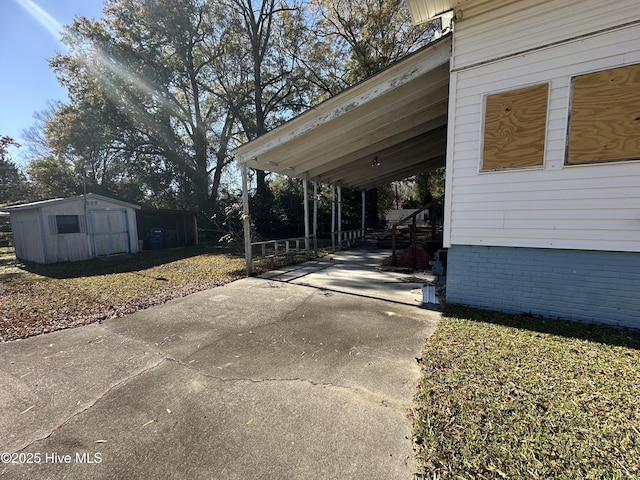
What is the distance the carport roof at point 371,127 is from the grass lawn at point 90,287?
3.73 m

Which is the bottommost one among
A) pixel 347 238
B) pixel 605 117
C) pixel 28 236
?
pixel 347 238

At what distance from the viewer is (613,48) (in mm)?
3562

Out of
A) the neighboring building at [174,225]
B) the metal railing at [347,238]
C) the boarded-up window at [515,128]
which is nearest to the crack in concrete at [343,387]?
the boarded-up window at [515,128]

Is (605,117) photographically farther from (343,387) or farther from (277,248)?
(277,248)

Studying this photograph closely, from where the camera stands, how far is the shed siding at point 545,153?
3.61m

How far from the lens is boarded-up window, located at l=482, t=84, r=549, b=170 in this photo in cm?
404

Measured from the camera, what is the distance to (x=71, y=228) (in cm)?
1062

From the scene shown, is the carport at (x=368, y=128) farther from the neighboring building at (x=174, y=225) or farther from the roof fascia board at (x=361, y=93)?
the neighboring building at (x=174, y=225)

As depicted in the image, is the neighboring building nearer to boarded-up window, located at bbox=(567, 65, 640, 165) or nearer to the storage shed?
the storage shed

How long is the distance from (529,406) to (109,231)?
14.6 meters

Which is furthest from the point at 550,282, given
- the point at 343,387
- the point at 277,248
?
the point at 277,248

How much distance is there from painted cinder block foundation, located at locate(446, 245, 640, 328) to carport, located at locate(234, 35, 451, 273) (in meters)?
3.30

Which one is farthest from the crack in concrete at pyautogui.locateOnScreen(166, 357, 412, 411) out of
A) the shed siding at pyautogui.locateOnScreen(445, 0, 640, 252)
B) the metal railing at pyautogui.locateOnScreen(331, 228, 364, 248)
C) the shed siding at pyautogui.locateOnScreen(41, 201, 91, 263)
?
the shed siding at pyautogui.locateOnScreen(41, 201, 91, 263)

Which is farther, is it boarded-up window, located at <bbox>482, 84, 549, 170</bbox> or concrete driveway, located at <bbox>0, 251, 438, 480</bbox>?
boarded-up window, located at <bbox>482, 84, 549, 170</bbox>
